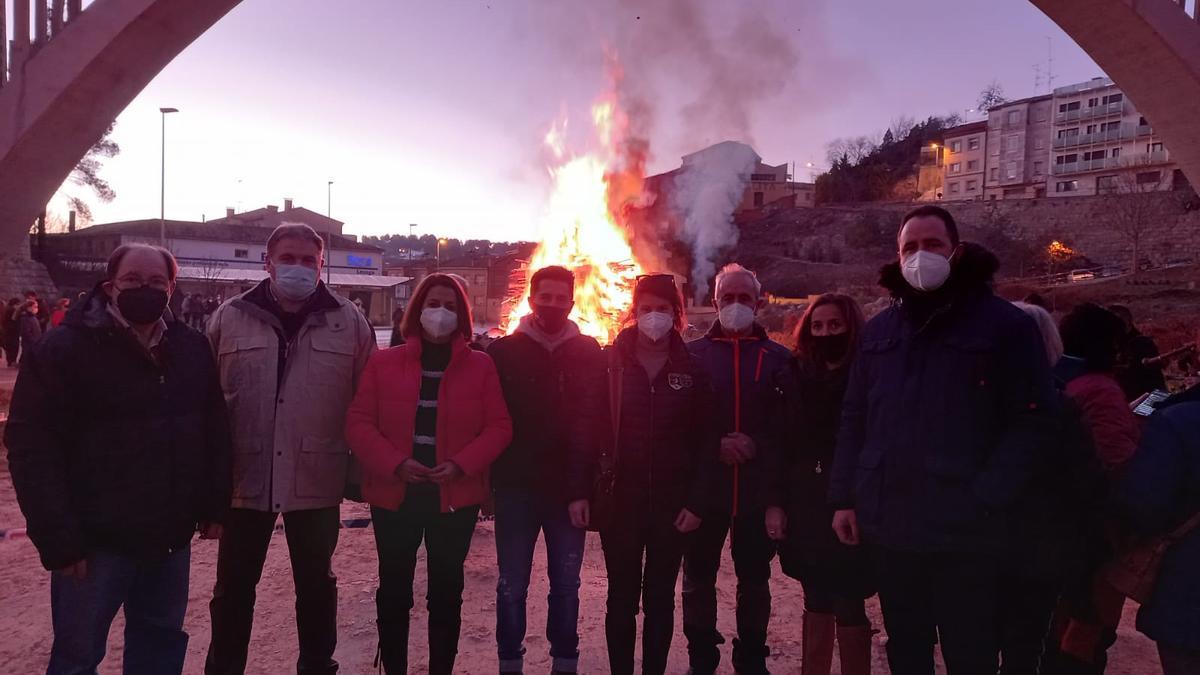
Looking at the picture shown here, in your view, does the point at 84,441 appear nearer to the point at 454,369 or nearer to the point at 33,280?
the point at 454,369

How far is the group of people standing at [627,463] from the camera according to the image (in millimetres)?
2695

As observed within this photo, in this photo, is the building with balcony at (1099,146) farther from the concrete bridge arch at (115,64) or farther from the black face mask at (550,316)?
the black face mask at (550,316)

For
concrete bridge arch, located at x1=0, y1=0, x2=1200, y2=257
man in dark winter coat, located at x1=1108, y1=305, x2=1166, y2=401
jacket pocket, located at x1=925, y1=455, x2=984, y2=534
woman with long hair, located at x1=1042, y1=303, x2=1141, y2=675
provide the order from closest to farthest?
1. jacket pocket, located at x1=925, y1=455, x2=984, y2=534
2. woman with long hair, located at x1=1042, y1=303, x2=1141, y2=675
3. man in dark winter coat, located at x1=1108, y1=305, x2=1166, y2=401
4. concrete bridge arch, located at x1=0, y1=0, x2=1200, y2=257

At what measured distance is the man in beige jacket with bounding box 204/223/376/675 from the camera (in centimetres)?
345

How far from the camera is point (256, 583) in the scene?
11.3 ft

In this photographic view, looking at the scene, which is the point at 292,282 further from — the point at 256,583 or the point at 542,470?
the point at 542,470

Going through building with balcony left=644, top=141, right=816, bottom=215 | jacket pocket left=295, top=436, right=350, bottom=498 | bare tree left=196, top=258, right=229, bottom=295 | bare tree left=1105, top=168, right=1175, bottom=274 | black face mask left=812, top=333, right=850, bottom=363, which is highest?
building with balcony left=644, top=141, right=816, bottom=215

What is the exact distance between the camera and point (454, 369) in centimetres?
369

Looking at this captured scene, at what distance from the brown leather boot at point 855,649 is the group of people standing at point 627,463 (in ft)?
0.04

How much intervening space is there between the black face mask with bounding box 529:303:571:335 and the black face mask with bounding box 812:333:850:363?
140cm

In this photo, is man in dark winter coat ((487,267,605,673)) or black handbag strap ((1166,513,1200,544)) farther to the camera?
man in dark winter coat ((487,267,605,673))

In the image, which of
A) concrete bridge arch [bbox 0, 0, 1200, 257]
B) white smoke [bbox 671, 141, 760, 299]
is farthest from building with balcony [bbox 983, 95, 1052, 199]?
concrete bridge arch [bbox 0, 0, 1200, 257]

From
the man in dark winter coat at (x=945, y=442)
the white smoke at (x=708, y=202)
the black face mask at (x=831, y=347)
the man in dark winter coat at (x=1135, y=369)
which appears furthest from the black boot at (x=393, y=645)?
the white smoke at (x=708, y=202)

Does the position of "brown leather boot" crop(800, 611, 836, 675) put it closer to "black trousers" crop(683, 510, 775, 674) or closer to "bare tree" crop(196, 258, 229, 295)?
"black trousers" crop(683, 510, 775, 674)
